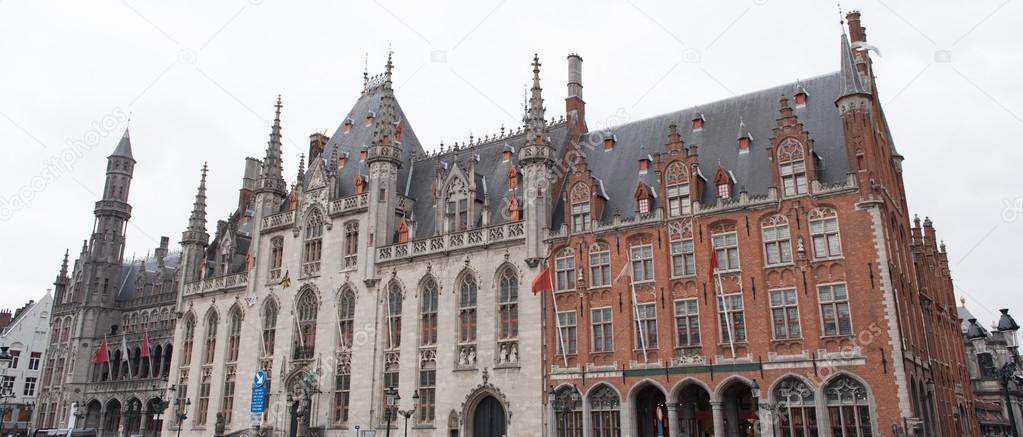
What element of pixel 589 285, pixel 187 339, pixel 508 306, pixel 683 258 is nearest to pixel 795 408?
pixel 683 258

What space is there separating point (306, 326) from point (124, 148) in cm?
3621

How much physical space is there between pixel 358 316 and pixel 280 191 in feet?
43.8

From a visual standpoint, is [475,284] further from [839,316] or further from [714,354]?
[839,316]

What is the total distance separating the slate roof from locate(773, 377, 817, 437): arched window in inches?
340

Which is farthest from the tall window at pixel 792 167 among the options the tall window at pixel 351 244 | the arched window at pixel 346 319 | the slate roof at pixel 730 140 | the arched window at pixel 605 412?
the arched window at pixel 346 319

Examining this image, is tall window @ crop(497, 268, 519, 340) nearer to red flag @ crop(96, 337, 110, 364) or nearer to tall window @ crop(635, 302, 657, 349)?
tall window @ crop(635, 302, 657, 349)

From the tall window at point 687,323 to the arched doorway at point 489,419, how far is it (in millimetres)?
9992

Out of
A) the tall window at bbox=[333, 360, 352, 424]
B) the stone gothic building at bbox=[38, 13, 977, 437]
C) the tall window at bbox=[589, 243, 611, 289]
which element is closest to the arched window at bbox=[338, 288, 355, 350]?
the stone gothic building at bbox=[38, 13, 977, 437]

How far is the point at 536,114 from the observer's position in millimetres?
42250

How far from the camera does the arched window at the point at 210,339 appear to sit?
174ft

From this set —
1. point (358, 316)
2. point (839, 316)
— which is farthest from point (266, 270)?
point (839, 316)

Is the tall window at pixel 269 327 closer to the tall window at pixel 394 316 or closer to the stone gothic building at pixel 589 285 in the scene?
the stone gothic building at pixel 589 285

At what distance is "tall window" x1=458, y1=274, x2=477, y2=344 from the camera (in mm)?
40969

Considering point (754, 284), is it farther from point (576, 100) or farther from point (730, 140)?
point (576, 100)
